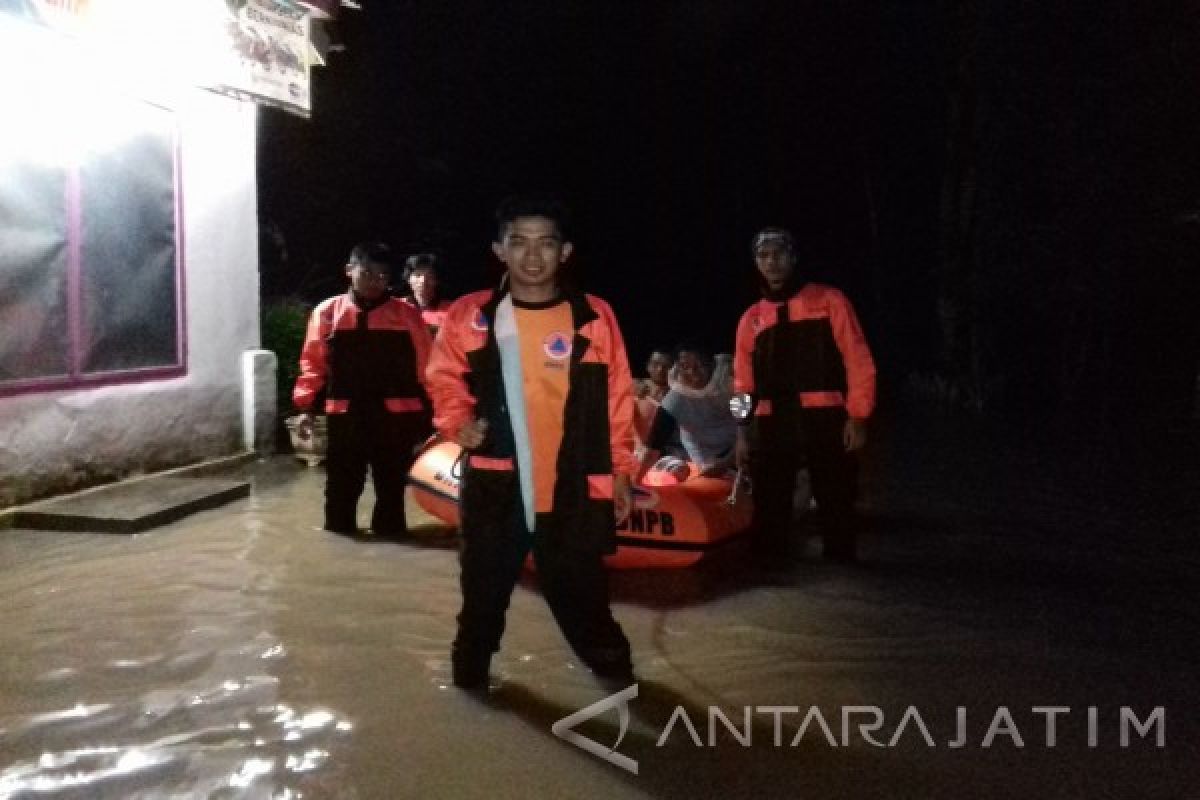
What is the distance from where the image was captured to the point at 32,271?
7.62 metres

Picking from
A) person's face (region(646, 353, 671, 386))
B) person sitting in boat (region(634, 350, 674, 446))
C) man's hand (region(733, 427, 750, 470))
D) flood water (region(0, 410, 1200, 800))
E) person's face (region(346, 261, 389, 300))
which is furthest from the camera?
person's face (region(646, 353, 671, 386))

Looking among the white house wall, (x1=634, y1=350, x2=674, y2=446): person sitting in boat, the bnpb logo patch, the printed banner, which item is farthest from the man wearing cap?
the white house wall

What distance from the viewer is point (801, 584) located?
6.29 m

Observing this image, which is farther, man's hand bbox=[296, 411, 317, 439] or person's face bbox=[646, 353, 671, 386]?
person's face bbox=[646, 353, 671, 386]

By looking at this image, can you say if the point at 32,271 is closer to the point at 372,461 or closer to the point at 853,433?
the point at 372,461

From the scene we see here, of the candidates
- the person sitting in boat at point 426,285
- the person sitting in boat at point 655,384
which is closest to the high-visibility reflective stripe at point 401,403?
the person sitting in boat at point 426,285

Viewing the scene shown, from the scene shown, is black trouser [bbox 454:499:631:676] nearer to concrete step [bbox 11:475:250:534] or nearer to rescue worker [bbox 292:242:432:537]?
rescue worker [bbox 292:242:432:537]

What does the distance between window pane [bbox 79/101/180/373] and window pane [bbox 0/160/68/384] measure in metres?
0.25

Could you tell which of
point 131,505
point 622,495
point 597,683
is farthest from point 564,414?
point 131,505

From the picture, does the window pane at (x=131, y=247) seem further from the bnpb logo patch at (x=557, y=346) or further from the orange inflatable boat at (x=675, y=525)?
the bnpb logo patch at (x=557, y=346)

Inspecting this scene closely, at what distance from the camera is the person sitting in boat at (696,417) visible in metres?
7.71

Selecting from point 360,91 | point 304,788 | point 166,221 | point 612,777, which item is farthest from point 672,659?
point 360,91

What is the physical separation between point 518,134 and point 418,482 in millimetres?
19598

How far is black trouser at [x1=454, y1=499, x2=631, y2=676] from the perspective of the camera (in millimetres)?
4430
